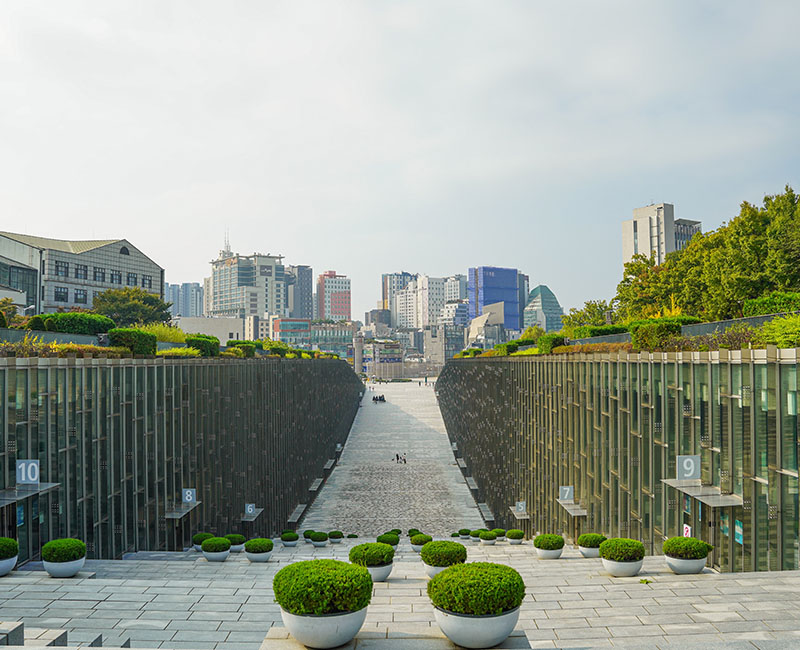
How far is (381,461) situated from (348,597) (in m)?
58.1

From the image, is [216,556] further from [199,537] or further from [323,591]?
[323,591]

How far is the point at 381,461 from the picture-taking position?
2581 inches

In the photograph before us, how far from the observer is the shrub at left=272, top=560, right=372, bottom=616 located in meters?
8.45

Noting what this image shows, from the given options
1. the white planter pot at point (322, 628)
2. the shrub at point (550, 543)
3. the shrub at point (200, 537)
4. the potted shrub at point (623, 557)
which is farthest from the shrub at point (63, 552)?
the shrub at point (550, 543)

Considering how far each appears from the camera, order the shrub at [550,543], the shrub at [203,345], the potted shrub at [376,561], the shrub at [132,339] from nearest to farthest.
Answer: the potted shrub at [376,561], the shrub at [550,543], the shrub at [132,339], the shrub at [203,345]

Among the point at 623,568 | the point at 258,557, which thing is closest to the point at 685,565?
the point at 623,568

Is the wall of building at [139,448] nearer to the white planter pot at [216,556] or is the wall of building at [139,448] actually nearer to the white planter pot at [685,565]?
the white planter pot at [216,556]

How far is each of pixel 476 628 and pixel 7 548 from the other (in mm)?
13157

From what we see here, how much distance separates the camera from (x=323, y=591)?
8.49 metres

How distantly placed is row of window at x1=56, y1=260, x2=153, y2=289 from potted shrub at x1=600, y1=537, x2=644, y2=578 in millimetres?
93524

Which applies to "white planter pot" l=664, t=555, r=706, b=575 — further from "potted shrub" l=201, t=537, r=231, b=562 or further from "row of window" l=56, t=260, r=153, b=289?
"row of window" l=56, t=260, r=153, b=289

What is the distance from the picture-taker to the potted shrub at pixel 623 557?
15914 mm

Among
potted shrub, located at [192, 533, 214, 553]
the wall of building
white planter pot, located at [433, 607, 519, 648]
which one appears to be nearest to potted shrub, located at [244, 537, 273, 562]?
potted shrub, located at [192, 533, 214, 553]

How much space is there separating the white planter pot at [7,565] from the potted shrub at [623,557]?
50.8 ft
